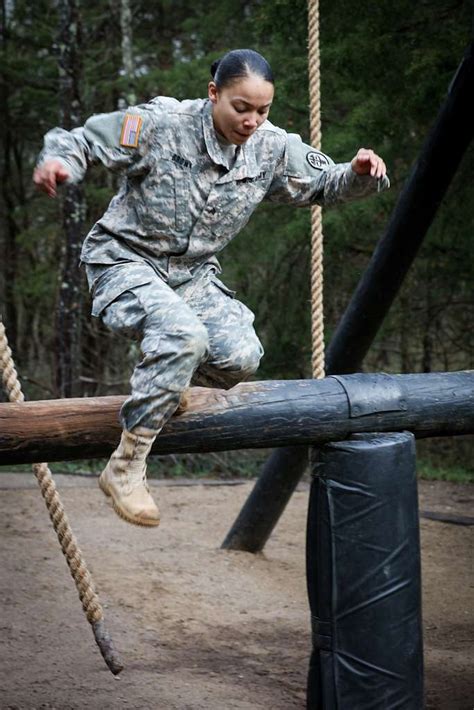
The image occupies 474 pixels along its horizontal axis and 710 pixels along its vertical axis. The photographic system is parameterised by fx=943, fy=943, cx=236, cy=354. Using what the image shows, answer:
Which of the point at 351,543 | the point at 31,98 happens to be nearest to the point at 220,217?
the point at 351,543

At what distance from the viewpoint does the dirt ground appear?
11.9 feet

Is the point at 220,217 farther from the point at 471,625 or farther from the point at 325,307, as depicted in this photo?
the point at 325,307

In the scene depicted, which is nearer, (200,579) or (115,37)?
(200,579)

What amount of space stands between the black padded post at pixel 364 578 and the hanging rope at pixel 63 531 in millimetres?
762

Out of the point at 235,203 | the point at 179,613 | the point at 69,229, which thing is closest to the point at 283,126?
the point at 69,229

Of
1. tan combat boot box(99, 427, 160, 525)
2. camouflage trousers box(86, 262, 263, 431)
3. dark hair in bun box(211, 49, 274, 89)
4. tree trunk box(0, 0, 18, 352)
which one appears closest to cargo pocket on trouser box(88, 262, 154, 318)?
camouflage trousers box(86, 262, 263, 431)

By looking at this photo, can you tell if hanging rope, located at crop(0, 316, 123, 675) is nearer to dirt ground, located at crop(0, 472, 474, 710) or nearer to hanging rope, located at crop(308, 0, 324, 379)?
dirt ground, located at crop(0, 472, 474, 710)

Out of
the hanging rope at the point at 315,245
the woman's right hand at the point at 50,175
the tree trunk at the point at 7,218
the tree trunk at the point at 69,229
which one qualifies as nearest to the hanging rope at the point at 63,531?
the woman's right hand at the point at 50,175

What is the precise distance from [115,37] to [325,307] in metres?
4.36

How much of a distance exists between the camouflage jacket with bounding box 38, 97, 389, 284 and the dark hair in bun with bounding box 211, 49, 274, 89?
0.62 feet

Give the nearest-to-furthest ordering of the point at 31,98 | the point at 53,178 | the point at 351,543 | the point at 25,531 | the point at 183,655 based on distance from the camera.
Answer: the point at 53,178
the point at 351,543
the point at 183,655
the point at 25,531
the point at 31,98

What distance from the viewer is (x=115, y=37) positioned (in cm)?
1119

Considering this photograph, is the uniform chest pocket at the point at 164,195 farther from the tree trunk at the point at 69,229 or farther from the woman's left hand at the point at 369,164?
the tree trunk at the point at 69,229

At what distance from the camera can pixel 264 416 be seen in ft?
9.83
